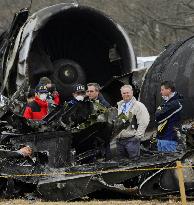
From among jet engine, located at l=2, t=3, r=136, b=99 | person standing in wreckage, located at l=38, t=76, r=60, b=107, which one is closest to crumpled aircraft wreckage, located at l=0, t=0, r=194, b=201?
jet engine, located at l=2, t=3, r=136, b=99

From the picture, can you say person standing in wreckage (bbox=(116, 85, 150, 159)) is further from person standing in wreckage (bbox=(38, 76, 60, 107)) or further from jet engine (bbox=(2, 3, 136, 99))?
jet engine (bbox=(2, 3, 136, 99))

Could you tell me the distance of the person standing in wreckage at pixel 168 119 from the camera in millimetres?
8141

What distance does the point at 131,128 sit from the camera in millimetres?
8414

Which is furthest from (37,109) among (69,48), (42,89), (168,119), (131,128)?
(69,48)

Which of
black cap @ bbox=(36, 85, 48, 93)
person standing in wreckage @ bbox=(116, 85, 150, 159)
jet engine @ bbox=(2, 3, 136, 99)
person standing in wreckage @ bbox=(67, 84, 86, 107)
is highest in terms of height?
jet engine @ bbox=(2, 3, 136, 99)

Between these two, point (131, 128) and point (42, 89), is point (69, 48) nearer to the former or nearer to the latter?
point (42, 89)

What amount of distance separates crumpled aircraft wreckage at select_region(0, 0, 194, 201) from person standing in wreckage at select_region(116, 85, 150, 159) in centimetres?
17

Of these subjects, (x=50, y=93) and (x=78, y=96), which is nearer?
(x=78, y=96)

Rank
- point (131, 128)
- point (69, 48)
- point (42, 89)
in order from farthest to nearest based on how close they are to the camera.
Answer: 1. point (69, 48)
2. point (42, 89)
3. point (131, 128)

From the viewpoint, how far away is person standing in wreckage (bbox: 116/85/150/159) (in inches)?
329

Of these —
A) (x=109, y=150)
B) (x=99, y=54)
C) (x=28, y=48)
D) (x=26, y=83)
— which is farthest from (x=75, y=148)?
(x=99, y=54)

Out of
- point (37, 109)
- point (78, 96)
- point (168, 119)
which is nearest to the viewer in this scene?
point (168, 119)

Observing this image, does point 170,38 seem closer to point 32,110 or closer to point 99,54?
point 99,54

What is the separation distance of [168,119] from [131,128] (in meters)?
0.53
